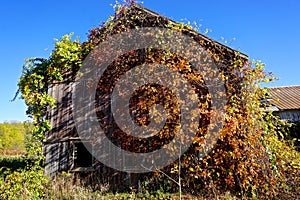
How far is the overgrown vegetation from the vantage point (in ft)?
19.4

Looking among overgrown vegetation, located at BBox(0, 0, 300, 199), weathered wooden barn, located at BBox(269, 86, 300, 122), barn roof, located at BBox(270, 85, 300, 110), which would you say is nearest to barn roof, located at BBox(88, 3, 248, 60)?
overgrown vegetation, located at BBox(0, 0, 300, 199)

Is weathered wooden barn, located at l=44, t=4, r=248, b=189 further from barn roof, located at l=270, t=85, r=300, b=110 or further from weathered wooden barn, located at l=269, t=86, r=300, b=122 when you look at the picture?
barn roof, located at l=270, t=85, r=300, b=110

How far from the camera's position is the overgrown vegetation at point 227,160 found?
5.90 metres

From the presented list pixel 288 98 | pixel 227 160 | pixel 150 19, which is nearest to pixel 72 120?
pixel 150 19

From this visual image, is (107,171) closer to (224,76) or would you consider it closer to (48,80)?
(48,80)

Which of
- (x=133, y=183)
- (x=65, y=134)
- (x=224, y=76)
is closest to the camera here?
(x=224, y=76)

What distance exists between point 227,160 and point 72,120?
213 inches

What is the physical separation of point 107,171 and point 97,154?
2.20 feet

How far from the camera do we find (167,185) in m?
7.11

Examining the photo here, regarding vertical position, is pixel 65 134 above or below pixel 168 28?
below

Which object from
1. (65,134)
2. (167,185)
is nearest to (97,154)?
(65,134)

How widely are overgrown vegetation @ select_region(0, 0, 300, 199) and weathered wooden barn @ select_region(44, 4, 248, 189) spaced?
0.62ft

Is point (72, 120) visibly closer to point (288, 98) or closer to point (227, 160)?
point (227, 160)

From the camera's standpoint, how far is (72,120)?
8.37 meters
